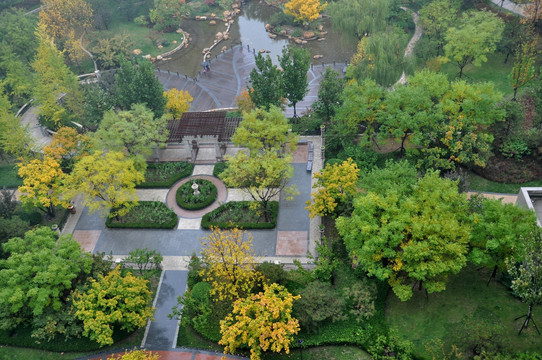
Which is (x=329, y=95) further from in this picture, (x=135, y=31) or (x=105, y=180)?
(x=135, y=31)

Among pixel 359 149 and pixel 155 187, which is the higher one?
pixel 359 149

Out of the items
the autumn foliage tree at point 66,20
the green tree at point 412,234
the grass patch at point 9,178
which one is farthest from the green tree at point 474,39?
the autumn foliage tree at point 66,20

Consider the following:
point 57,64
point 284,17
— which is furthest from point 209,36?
point 57,64

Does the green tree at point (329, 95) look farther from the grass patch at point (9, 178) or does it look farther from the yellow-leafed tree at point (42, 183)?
the grass patch at point (9, 178)

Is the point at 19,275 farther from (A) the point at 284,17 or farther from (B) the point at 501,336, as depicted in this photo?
(A) the point at 284,17

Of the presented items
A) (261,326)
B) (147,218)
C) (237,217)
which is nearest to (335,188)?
(237,217)

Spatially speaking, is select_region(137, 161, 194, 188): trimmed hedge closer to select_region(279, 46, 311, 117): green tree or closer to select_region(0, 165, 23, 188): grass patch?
select_region(279, 46, 311, 117): green tree

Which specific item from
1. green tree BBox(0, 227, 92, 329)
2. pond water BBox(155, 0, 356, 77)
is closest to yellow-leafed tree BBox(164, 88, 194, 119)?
pond water BBox(155, 0, 356, 77)
